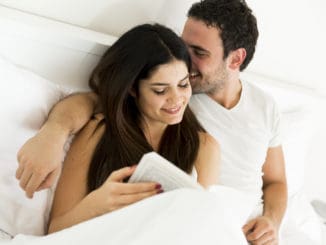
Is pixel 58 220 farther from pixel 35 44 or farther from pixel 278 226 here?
pixel 278 226

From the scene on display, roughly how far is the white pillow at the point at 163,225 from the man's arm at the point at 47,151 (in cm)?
12

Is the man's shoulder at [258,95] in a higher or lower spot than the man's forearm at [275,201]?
higher

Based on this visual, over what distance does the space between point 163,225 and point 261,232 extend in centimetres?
58

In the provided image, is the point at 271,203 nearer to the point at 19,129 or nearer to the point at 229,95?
the point at 229,95

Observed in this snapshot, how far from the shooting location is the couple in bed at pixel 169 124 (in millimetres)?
916

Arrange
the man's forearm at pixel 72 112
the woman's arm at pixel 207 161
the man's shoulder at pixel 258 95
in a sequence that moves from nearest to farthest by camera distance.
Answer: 1. the man's forearm at pixel 72 112
2. the woman's arm at pixel 207 161
3. the man's shoulder at pixel 258 95

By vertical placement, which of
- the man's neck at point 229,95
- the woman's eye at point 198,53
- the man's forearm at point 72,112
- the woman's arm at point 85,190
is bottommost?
the woman's arm at point 85,190

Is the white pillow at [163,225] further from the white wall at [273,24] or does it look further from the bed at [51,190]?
the white wall at [273,24]

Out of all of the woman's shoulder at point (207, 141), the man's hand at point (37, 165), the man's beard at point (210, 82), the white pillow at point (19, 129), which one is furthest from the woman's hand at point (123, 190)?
the man's beard at point (210, 82)

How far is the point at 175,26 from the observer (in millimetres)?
1465

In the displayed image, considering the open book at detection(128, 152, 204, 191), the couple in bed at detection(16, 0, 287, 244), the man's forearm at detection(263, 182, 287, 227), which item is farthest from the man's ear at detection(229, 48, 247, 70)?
the open book at detection(128, 152, 204, 191)

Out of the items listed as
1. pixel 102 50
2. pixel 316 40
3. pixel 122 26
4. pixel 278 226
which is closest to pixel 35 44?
pixel 102 50

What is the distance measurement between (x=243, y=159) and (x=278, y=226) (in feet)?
0.77

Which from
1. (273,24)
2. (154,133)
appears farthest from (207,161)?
(273,24)
